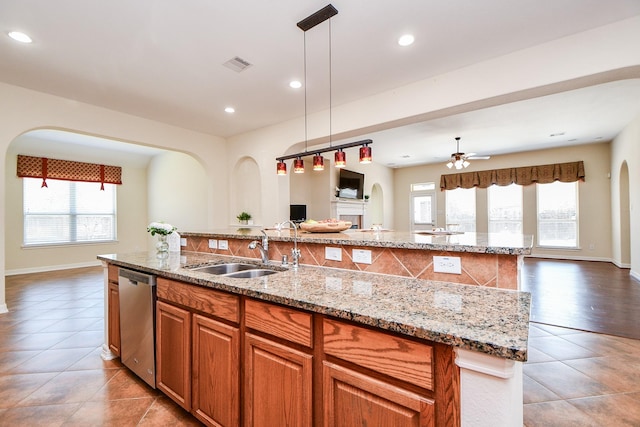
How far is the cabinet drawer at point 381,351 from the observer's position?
2.98ft

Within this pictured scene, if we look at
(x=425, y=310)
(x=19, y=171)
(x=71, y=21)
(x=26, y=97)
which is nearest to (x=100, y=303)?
(x=26, y=97)

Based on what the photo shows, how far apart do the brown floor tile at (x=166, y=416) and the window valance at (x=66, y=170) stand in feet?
22.8

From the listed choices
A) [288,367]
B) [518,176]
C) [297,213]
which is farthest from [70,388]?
[518,176]

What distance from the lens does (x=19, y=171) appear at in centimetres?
612

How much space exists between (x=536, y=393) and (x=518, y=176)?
6.98 meters

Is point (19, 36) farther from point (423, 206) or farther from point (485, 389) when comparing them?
point (423, 206)

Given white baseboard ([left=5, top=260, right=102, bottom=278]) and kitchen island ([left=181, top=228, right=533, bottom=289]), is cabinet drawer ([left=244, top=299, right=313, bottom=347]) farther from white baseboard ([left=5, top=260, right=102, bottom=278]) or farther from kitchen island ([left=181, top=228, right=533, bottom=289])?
white baseboard ([left=5, top=260, right=102, bottom=278])

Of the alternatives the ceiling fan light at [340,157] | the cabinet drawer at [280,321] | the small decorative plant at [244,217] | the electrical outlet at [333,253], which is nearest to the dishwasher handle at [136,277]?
the cabinet drawer at [280,321]

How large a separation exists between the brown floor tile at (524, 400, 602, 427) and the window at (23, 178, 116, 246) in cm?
881

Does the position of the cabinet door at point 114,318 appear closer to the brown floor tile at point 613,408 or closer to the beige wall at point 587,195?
the brown floor tile at point 613,408

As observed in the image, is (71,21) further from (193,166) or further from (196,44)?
(193,166)

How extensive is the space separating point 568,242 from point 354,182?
18.1 feet

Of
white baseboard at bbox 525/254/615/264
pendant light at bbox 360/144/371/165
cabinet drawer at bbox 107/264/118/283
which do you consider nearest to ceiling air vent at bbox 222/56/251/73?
pendant light at bbox 360/144/371/165

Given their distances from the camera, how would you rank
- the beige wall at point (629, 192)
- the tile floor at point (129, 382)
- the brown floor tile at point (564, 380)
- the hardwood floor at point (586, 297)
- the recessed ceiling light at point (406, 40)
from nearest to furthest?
the tile floor at point (129, 382) → the brown floor tile at point (564, 380) → the recessed ceiling light at point (406, 40) → the hardwood floor at point (586, 297) → the beige wall at point (629, 192)
